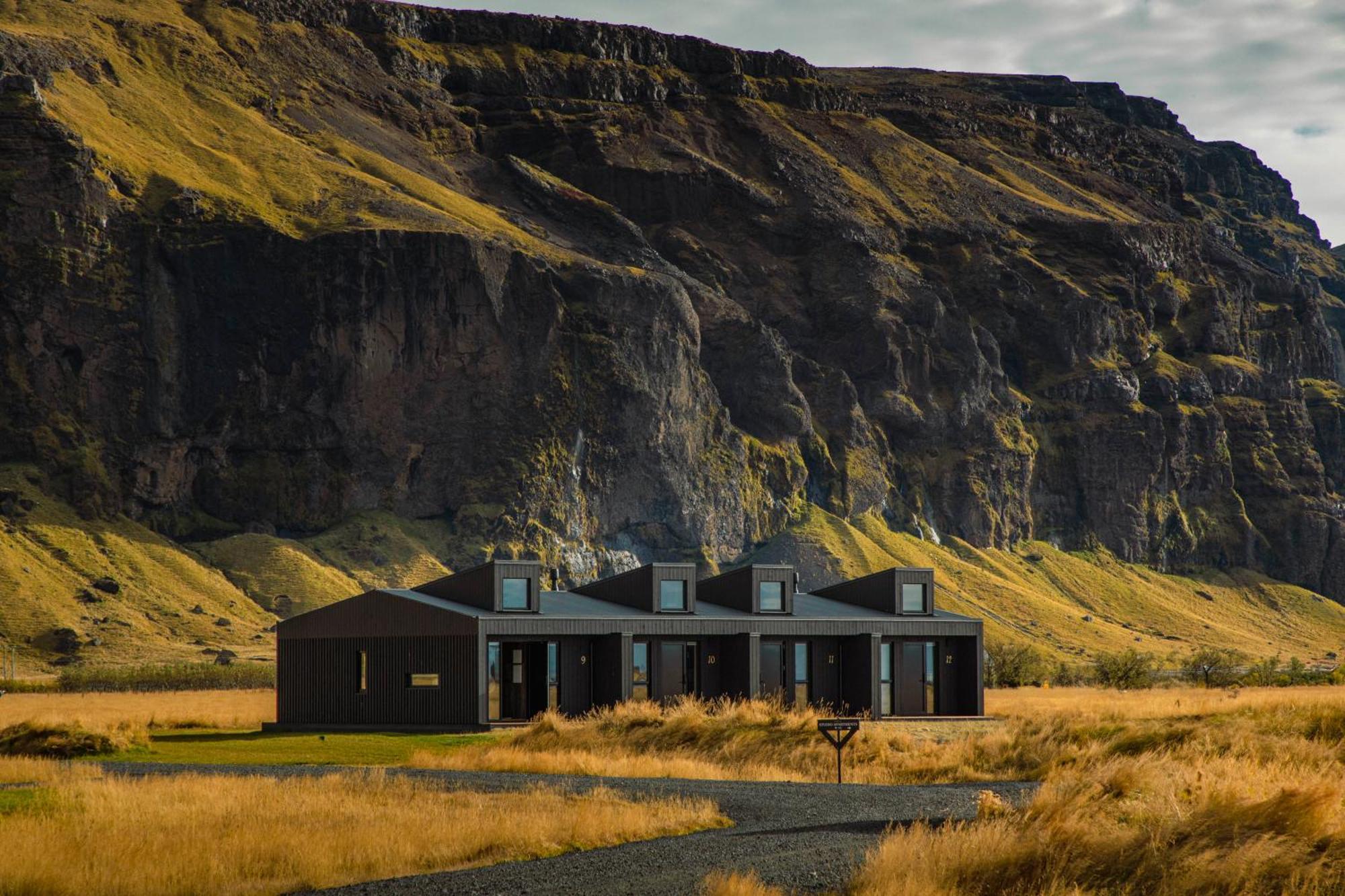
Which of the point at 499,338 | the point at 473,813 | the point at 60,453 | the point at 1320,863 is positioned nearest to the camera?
the point at 1320,863

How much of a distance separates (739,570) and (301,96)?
482ft

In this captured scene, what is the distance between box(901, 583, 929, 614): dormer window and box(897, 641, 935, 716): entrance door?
1862mm

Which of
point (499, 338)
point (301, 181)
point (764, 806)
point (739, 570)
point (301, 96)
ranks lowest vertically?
point (764, 806)

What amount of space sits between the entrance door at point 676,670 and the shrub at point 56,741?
19573mm

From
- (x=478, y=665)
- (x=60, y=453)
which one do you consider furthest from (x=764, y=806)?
(x=60, y=453)

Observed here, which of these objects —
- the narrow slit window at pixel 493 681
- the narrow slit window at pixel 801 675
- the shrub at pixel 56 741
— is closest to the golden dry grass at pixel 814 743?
the narrow slit window at pixel 493 681

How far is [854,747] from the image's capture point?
4006 centimetres

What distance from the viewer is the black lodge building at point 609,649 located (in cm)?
5734

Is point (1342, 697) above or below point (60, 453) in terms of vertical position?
below

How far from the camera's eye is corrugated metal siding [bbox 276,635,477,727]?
2232 inches

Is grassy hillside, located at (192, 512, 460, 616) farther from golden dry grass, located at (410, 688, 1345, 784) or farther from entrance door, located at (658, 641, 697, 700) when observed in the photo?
golden dry grass, located at (410, 688, 1345, 784)

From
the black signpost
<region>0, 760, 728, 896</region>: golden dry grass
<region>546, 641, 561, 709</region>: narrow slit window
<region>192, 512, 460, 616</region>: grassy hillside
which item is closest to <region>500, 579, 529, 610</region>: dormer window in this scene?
<region>546, 641, 561, 709</region>: narrow slit window

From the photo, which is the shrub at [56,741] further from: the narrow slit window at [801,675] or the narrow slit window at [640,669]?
the narrow slit window at [801,675]

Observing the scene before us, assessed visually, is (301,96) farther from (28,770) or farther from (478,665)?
(28,770)
